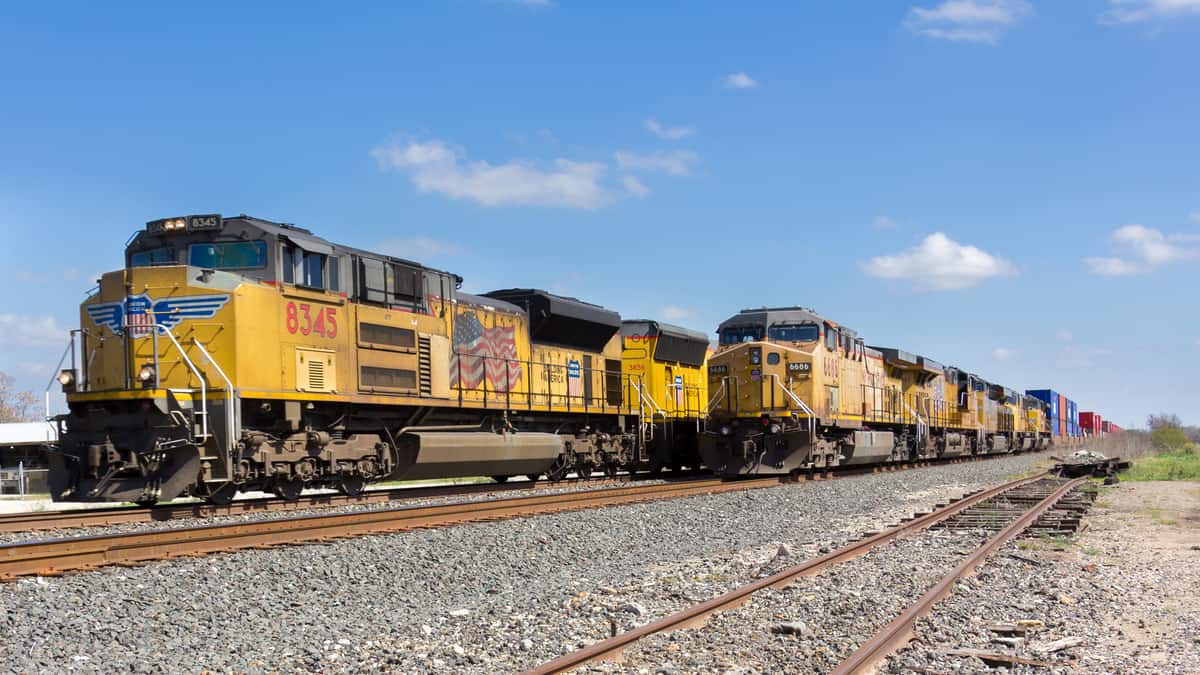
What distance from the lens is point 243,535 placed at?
8938 mm

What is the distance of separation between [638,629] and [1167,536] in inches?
337

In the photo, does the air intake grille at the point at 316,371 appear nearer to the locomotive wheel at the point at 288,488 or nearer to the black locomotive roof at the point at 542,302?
the locomotive wheel at the point at 288,488

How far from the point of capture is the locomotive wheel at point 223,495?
11820mm

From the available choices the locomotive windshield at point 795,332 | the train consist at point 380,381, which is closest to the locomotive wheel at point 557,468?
the train consist at point 380,381

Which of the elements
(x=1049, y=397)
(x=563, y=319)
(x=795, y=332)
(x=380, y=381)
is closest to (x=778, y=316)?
(x=795, y=332)

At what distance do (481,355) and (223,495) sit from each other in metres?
4.95

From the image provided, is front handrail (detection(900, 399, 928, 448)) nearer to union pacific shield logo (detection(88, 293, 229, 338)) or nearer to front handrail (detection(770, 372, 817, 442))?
front handrail (detection(770, 372, 817, 442))

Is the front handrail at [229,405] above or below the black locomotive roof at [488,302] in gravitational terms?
below

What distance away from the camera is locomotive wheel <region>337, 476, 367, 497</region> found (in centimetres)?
1354

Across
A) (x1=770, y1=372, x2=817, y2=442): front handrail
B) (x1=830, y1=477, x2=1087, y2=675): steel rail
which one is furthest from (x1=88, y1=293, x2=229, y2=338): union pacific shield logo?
(x1=770, y1=372, x2=817, y2=442): front handrail

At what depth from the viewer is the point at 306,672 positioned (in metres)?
5.26

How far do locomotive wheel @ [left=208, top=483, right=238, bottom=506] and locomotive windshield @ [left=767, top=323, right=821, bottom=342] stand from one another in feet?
40.9

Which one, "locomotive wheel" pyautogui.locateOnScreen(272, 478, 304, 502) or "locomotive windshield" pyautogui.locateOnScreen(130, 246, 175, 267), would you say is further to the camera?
"locomotive wheel" pyautogui.locateOnScreen(272, 478, 304, 502)

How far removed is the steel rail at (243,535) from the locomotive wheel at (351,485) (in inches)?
90.4
